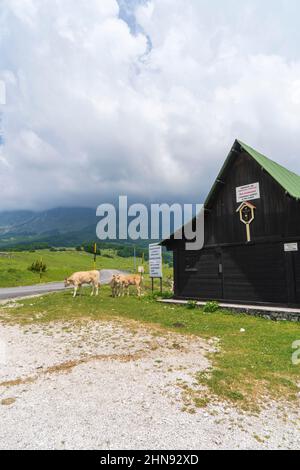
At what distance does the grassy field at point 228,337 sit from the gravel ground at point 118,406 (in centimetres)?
53

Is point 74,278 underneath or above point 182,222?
underneath

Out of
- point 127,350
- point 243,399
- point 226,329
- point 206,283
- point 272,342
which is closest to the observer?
point 243,399

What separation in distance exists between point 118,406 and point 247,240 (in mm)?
14123

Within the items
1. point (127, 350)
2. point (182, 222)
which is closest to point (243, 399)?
point (127, 350)

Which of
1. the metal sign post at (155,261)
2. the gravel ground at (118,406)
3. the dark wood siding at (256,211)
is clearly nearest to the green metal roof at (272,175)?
the dark wood siding at (256,211)

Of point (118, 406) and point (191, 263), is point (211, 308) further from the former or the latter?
point (118, 406)

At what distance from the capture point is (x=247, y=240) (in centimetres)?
1789

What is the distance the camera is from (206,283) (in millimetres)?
19969

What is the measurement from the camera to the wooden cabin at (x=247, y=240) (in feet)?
52.7

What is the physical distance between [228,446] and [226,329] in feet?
27.9

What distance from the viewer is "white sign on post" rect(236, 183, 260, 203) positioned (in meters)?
17.9

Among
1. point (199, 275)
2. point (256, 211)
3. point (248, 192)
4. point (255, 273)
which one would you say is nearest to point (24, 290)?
point (199, 275)

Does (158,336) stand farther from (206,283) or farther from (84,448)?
(206,283)

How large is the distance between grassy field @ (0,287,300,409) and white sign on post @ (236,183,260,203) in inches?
283
